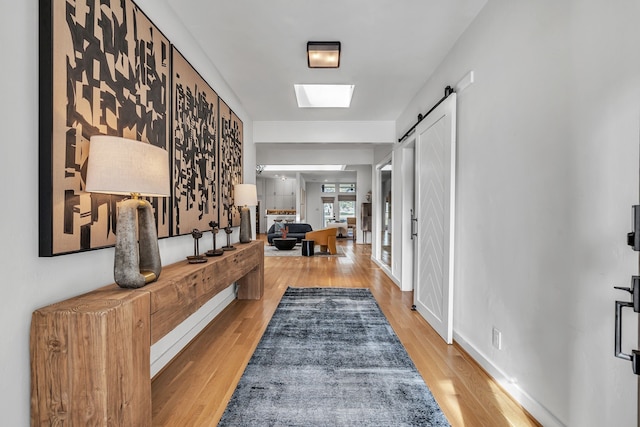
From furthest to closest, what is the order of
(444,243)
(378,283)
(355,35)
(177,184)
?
(378,283) → (444,243) → (355,35) → (177,184)

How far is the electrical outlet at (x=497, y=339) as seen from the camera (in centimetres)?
210

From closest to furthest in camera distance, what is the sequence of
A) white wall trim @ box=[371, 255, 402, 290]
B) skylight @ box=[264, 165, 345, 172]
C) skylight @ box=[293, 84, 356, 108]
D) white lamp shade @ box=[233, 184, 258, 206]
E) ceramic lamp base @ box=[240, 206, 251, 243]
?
white lamp shade @ box=[233, 184, 258, 206] < ceramic lamp base @ box=[240, 206, 251, 243] < skylight @ box=[293, 84, 356, 108] < white wall trim @ box=[371, 255, 402, 290] < skylight @ box=[264, 165, 345, 172]

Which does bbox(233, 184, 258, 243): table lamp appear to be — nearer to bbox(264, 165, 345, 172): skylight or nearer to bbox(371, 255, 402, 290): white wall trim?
bbox(371, 255, 402, 290): white wall trim

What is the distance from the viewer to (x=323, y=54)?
114 inches

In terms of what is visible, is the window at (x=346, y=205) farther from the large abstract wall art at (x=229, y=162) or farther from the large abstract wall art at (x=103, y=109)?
the large abstract wall art at (x=103, y=109)

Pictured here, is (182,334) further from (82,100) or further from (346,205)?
(346,205)

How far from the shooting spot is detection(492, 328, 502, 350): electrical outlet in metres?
2.10

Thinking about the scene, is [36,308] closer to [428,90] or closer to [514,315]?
[514,315]

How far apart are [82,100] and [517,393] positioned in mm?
2748

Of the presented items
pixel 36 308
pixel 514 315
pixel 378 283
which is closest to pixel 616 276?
pixel 514 315

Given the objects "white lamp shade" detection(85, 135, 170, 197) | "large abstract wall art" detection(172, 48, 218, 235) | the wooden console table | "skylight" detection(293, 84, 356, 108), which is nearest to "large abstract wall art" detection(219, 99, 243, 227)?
"large abstract wall art" detection(172, 48, 218, 235)

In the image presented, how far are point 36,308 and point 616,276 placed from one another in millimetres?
2277

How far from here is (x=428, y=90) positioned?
3568 mm

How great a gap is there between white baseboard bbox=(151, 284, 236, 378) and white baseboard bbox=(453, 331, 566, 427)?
228cm
